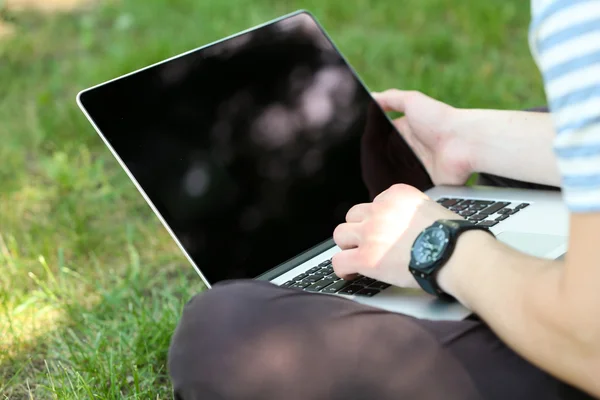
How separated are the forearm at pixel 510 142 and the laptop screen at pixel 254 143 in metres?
0.17

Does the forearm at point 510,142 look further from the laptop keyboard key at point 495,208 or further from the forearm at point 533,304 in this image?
the forearm at point 533,304

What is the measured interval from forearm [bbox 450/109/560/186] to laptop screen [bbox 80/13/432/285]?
167 mm

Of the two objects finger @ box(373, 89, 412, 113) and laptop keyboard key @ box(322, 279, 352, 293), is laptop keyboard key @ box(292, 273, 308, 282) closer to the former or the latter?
laptop keyboard key @ box(322, 279, 352, 293)

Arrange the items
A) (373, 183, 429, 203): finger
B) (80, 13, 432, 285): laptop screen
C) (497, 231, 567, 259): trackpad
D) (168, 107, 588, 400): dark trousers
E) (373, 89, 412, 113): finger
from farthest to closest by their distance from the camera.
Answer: (373, 89, 412, 113): finger → (80, 13, 432, 285): laptop screen → (497, 231, 567, 259): trackpad → (373, 183, 429, 203): finger → (168, 107, 588, 400): dark trousers

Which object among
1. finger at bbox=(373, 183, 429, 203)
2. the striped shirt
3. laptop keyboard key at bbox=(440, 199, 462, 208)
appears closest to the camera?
the striped shirt

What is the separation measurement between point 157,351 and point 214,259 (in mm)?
379

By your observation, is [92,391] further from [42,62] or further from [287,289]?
[42,62]

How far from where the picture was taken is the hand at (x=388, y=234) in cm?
128

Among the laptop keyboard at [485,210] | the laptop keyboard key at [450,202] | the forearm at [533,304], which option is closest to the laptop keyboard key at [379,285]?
the forearm at [533,304]

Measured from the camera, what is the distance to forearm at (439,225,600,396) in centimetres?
97

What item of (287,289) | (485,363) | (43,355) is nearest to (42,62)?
(43,355)

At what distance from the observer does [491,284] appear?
111cm

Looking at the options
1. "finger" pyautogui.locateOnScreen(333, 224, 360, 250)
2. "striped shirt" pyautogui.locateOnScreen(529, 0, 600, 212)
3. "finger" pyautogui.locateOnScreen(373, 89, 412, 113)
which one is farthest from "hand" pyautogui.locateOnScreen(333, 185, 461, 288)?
"finger" pyautogui.locateOnScreen(373, 89, 412, 113)

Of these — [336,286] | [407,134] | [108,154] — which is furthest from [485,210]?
[108,154]
